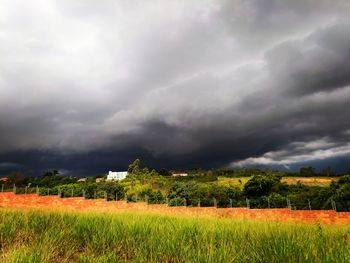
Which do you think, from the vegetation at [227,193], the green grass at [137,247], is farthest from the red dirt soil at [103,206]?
the green grass at [137,247]

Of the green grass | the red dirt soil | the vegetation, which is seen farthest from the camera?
the vegetation

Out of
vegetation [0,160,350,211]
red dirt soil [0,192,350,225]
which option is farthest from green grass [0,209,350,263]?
vegetation [0,160,350,211]

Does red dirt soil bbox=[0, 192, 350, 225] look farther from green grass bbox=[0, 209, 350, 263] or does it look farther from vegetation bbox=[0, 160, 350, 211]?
green grass bbox=[0, 209, 350, 263]

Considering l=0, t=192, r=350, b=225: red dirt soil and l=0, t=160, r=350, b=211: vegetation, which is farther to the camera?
l=0, t=160, r=350, b=211: vegetation

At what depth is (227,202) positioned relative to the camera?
2358 centimetres

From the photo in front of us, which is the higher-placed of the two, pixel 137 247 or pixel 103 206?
pixel 137 247

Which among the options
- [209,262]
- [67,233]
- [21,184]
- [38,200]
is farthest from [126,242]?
[21,184]

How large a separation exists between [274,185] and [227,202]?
9.10 metres

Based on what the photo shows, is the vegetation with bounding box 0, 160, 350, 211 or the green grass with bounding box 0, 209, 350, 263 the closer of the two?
the green grass with bounding box 0, 209, 350, 263

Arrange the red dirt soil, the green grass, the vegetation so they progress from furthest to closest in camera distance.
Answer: the vegetation < the red dirt soil < the green grass

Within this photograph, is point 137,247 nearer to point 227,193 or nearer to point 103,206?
point 103,206

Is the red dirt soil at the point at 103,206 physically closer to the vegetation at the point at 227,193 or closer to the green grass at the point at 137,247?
the vegetation at the point at 227,193

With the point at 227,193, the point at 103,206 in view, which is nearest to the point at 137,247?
the point at 103,206

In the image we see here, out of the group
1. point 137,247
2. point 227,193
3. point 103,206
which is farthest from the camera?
point 227,193
